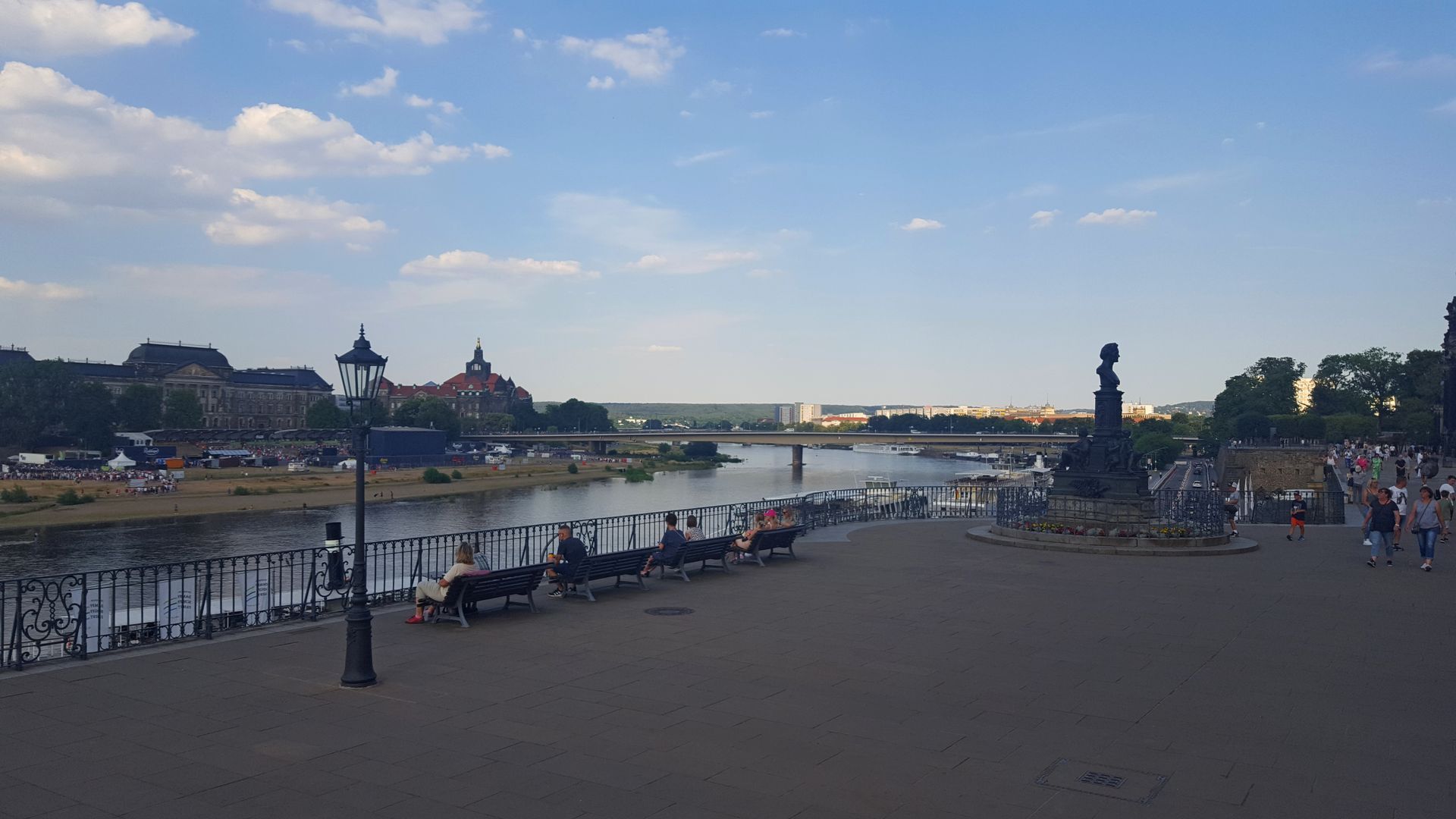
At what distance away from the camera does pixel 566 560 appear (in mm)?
13977

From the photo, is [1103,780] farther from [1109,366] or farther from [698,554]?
[1109,366]

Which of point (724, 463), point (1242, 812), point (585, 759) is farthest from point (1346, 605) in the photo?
point (724, 463)

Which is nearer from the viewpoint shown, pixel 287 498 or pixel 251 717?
pixel 251 717

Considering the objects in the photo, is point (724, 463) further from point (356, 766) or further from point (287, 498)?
point (356, 766)

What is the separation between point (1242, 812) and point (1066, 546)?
49.5ft

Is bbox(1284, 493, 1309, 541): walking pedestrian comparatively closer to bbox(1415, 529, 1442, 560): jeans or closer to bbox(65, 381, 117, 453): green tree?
bbox(1415, 529, 1442, 560): jeans

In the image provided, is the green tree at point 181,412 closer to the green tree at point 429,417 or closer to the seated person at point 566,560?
the green tree at point 429,417

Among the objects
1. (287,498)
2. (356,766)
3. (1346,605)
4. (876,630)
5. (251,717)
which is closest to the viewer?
(356,766)

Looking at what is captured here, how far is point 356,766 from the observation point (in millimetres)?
6883

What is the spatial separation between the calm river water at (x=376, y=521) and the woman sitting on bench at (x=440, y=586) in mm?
23294

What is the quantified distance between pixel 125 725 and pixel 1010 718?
7.12 metres

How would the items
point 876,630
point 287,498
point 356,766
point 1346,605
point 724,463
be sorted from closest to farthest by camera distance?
point 356,766 < point 876,630 < point 1346,605 < point 287,498 < point 724,463

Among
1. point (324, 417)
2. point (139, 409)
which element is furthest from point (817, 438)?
point (324, 417)

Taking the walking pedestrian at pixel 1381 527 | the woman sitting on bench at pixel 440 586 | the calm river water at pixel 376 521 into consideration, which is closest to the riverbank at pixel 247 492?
the calm river water at pixel 376 521
